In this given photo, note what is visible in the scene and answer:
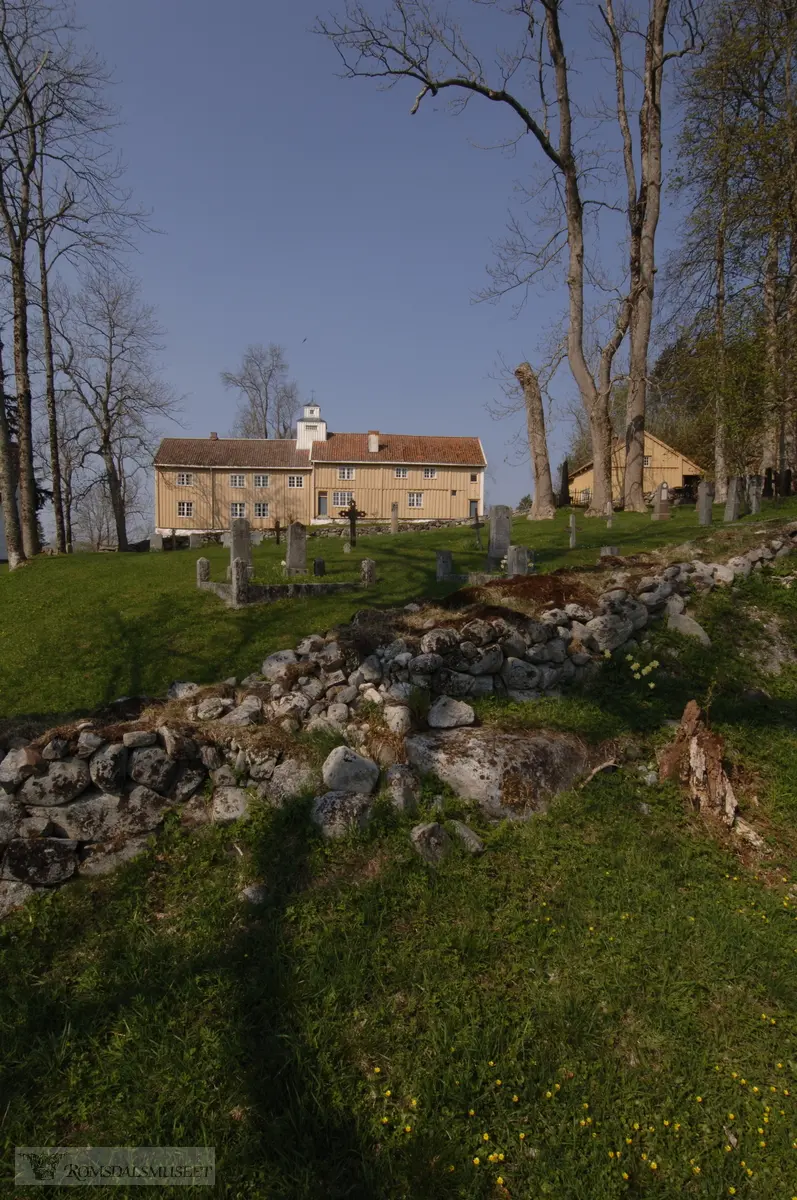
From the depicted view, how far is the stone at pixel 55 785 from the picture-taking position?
5066 mm

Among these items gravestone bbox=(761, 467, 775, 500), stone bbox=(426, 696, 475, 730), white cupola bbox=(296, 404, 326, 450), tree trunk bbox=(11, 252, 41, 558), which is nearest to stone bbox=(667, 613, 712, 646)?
stone bbox=(426, 696, 475, 730)

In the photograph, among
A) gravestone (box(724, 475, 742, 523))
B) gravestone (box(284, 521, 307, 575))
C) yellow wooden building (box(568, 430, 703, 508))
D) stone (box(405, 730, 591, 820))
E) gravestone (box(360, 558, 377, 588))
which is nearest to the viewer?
stone (box(405, 730, 591, 820))

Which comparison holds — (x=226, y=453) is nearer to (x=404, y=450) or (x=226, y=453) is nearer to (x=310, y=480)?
(x=310, y=480)

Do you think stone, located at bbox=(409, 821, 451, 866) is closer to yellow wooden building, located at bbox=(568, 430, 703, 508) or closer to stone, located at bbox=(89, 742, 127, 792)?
stone, located at bbox=(89, 742, 127, 792)

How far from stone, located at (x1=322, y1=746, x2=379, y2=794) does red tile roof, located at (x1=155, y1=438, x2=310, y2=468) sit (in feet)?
129

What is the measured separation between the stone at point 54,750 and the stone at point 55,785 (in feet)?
0.17

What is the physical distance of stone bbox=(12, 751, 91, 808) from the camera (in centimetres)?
507

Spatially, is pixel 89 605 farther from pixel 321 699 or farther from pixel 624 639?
pixel 624 639

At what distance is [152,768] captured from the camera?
5.31 metres

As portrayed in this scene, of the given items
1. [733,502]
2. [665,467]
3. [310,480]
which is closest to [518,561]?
[733,502]

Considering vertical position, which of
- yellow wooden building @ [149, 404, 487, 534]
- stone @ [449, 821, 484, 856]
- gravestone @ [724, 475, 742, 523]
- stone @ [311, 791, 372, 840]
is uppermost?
yellow wooden building @ [149, 404, 487, 534]

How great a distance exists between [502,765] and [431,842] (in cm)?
98

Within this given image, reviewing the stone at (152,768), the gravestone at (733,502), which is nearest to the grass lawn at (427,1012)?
the stone at (152,768)

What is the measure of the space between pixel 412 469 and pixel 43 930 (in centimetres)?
4103
